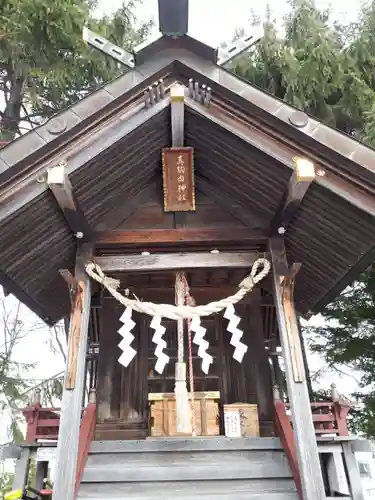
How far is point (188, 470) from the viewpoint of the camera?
4.66 m

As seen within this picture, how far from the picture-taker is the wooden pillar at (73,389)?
12.9 ft

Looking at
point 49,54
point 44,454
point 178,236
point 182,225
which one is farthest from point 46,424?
point 49,54

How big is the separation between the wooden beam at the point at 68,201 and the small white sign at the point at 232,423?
2.86 metres

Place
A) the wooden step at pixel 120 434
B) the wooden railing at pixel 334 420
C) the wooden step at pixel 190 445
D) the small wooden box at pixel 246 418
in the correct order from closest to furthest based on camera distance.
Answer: the wooden step at pixel 190 445 → the wooden railing at pixel 334 420 → the small wooden box at pixel 246 418 → the wooden step at pixel 120 434

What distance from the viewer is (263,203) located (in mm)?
5250

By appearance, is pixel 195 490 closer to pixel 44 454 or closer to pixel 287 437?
pixel 287 437

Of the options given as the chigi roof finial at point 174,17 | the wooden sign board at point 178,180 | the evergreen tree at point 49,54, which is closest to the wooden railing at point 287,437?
the wooden sign board at point 178,180

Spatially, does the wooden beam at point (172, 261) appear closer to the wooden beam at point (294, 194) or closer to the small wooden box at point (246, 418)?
the wooden beam at point (294, 194)

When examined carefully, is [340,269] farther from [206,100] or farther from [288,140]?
[206,100]

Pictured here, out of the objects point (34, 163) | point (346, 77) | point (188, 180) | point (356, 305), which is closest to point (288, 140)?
point (188, 180)

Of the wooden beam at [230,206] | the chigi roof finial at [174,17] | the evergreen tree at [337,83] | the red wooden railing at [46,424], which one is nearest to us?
the chigi roof finial at [174,17]

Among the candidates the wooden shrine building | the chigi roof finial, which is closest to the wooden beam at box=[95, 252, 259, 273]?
the wooden shrine building

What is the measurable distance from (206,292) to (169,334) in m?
0.87

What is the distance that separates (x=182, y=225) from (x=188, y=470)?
282cm
